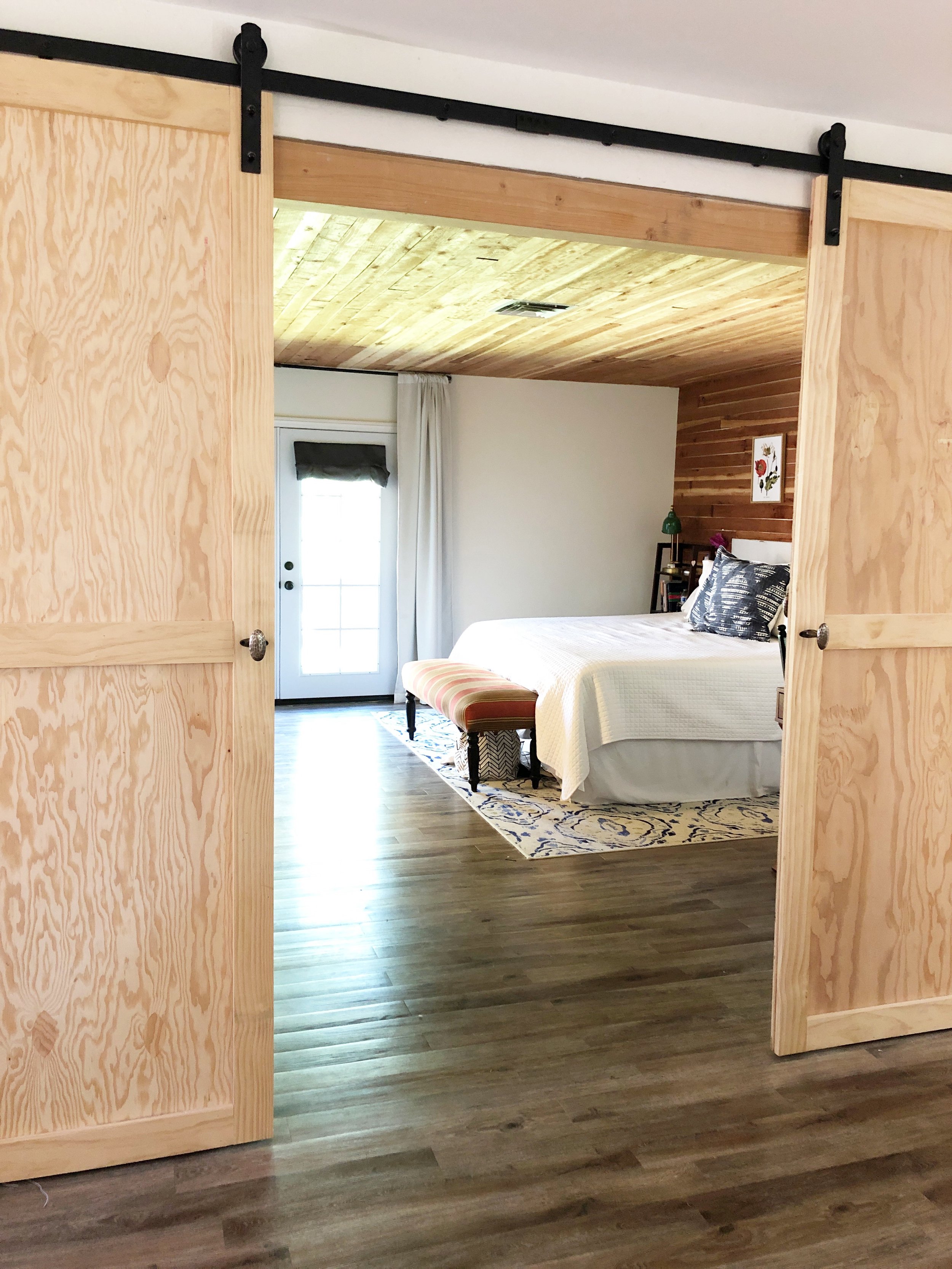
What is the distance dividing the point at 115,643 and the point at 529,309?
3.47 metres

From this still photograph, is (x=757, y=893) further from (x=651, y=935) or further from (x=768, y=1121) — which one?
(x=768, y=1121)

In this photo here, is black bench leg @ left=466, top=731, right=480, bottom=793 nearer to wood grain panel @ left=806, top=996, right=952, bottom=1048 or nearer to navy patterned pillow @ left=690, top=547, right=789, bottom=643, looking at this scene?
navy patterned pillow @ left=690, top=547, right=789, bottom=643

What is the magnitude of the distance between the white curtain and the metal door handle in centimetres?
501

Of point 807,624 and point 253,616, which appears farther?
point 807,624

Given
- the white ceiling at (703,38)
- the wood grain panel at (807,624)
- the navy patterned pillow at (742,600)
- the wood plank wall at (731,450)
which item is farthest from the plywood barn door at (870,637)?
the wood plank wall at (731,450)

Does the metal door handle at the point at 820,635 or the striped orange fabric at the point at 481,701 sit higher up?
the metal door handle at the point at 820,635

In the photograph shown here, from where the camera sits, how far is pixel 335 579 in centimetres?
739

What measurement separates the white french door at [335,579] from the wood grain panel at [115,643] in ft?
16.7

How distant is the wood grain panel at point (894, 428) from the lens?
2.56 metres

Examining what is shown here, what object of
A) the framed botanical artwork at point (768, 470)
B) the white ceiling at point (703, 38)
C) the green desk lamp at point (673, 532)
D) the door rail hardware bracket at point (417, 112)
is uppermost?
the white ceiling at point (703, 38)

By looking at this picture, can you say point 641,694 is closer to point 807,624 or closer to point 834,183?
point 807,624

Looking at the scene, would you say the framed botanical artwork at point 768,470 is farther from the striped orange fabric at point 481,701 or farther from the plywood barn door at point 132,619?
the plywood barn door at point 132,619

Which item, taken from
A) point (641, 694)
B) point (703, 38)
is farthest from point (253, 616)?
point (641, 694)

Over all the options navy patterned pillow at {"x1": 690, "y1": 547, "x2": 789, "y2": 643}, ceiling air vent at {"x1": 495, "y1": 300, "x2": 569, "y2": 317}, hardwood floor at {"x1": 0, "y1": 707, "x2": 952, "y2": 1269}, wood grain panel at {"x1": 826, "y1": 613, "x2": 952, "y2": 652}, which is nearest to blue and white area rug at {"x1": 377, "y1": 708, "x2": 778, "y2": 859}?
hardwood floor at {"x1": 0, "y1": 707, "x2": 952, "y2": 1269}
